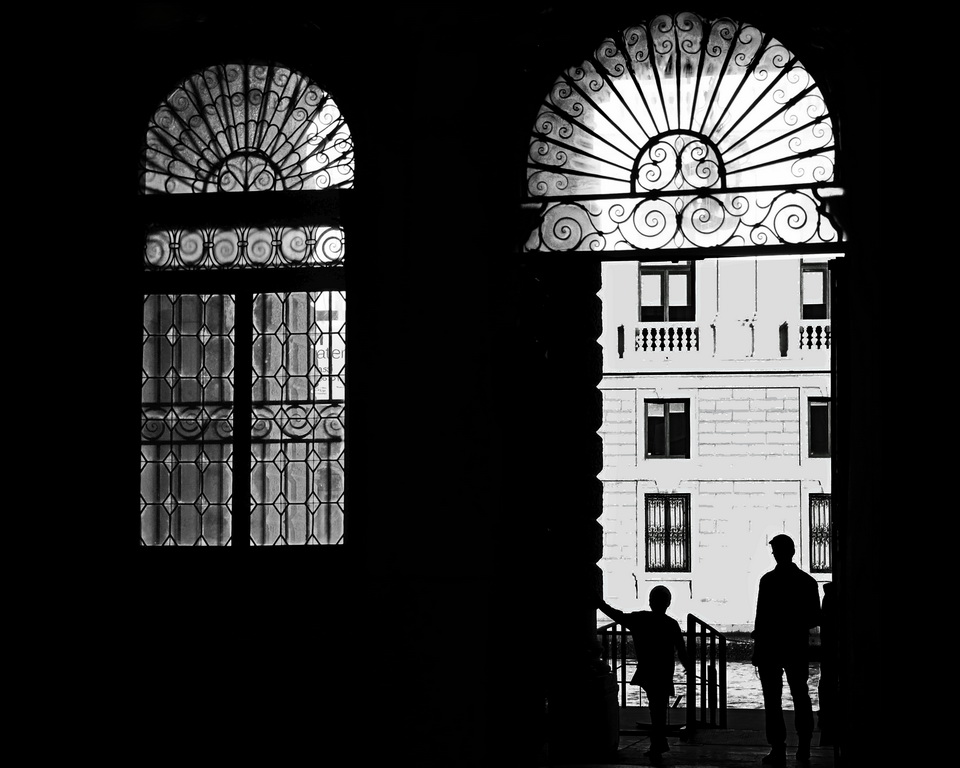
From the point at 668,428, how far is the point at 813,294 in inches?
121

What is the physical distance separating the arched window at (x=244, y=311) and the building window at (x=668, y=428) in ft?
47.5

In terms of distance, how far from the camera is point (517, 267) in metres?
6.16

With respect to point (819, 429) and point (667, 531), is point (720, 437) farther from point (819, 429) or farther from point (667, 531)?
point (667, 531)

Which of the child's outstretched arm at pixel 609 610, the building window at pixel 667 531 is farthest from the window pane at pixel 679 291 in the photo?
the child's outstretched arm at pixel 609 610

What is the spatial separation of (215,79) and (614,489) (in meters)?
14.7

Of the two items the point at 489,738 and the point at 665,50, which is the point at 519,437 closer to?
the point at 489,738

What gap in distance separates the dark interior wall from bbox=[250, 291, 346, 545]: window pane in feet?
0.57

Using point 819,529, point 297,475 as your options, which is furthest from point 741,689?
point 297,475

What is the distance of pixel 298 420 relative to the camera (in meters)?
6.37

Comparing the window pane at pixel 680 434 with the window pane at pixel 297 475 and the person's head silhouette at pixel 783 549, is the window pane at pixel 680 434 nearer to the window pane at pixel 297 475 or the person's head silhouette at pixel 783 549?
the person's head silhouette at pixel 783 549

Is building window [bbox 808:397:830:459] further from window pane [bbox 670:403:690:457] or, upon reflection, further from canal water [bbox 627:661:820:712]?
canal water [bbox 627:661:820:712]

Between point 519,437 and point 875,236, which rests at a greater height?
point 875,236

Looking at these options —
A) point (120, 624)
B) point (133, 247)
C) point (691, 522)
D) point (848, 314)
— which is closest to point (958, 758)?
point (848, 314)

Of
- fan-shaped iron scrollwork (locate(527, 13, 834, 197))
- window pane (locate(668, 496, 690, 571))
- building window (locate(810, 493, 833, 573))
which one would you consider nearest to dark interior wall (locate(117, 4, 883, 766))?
fan-shaped iron scrollwork (locate(527, 13, 834, 197))
